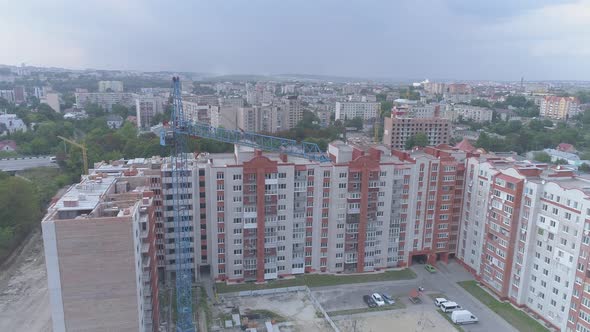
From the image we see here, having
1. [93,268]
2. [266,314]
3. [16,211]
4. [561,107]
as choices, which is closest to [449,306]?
[266,314]

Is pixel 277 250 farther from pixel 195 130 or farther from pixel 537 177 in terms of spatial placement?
pixel 537 177

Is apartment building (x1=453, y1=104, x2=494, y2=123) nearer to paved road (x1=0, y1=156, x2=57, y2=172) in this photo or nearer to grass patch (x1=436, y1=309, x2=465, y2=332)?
grass patch (x1=436, y1=309, x2=465, y2=332)

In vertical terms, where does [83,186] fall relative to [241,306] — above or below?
above

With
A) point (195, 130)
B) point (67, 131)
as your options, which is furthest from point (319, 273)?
point (67, 131)

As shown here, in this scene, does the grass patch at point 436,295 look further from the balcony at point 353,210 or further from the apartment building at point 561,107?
the apartment building at point 561,107

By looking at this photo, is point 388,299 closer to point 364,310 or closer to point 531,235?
point 364,310

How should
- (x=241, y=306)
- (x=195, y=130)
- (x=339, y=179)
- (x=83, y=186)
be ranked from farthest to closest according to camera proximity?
(x=195, y=130), (x=339, y=179), (x=241, y=306), (x=83, y=186)

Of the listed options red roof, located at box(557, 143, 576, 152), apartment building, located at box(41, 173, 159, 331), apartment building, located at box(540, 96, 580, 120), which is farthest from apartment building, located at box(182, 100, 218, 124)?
apartment building, located at box(540, 96, 580, 120)
